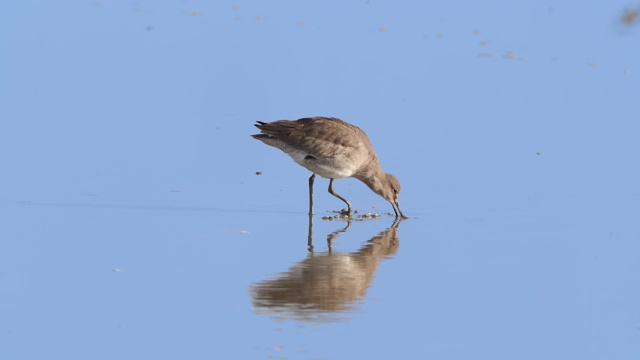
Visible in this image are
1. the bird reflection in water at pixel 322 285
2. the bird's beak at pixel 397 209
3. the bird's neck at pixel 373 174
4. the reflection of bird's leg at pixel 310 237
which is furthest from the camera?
the bird's neck at pixel 373 174

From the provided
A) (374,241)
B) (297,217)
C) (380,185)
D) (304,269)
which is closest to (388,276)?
(304,269)

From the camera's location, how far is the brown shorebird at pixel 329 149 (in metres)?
14.7

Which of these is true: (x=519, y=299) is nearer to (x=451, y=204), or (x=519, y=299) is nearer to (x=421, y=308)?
(x=421, y=308)

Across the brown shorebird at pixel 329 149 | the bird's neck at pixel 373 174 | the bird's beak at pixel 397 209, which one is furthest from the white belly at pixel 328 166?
the bird's beak at pixel 397 209

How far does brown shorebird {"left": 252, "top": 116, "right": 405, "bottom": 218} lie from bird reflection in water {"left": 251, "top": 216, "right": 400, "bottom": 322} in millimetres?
1609

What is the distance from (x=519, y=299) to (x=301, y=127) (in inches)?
176

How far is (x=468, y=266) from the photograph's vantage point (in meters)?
12.1

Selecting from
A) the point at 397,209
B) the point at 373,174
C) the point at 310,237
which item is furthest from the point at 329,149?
the point at 310,237

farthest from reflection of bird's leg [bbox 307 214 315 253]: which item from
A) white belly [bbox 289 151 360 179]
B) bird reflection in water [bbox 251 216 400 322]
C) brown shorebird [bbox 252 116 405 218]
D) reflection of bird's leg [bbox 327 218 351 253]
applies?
white belly [bbox 289 151 360 179]

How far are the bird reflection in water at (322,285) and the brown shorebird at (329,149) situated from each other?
1609 millimetres

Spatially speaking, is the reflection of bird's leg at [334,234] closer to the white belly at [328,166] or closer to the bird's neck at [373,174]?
the white belly at [328,166]

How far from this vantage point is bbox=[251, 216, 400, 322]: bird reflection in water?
1033cm

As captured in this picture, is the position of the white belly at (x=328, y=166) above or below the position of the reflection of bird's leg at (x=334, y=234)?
above

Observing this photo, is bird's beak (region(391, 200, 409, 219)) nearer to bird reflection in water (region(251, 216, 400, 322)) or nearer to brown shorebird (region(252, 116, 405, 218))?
brown shorebird (region(252, 116, 405, 218))
